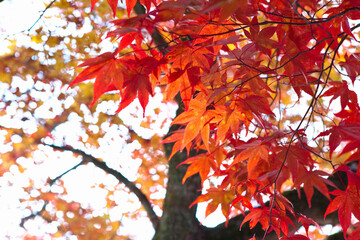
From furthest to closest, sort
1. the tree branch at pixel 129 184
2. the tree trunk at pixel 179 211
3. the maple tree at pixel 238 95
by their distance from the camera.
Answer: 1. the tree branch at pixel 129 184
2. the tree trunk at pixel 179 211
3. the maple tree at pixel 238 95

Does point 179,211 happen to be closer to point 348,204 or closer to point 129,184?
point 129,184

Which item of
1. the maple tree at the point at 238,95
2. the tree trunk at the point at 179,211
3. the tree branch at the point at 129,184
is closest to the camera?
the maple tree at the point at 238,95

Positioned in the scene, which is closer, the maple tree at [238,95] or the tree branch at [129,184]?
the maple tree at [238,95]

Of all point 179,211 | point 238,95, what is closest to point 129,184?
point 179,211

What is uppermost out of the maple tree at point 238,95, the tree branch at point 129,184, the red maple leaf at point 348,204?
the tree branch at point 129,184

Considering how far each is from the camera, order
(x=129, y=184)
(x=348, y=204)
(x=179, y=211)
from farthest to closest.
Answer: (x=129, y=184), (x=179, y=211), (x=348, y=204)

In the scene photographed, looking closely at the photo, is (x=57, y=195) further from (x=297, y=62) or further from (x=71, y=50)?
(x=297, y=62)

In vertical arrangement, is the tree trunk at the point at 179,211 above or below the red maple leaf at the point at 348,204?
above

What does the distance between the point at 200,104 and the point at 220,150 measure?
0.37 meters

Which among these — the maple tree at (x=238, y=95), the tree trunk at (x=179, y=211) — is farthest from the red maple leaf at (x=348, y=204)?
the tree trunk at (x=179, y=211)

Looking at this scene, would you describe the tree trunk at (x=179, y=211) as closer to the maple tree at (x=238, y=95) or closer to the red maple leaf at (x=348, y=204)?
the maple tree at (x=238, y=95)

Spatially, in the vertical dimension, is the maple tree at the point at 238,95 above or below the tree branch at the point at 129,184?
below

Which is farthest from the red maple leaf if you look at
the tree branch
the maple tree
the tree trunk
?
the tree branch

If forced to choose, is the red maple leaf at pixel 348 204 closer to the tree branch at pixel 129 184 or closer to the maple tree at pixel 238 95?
the maple tree at pixel 238 95
